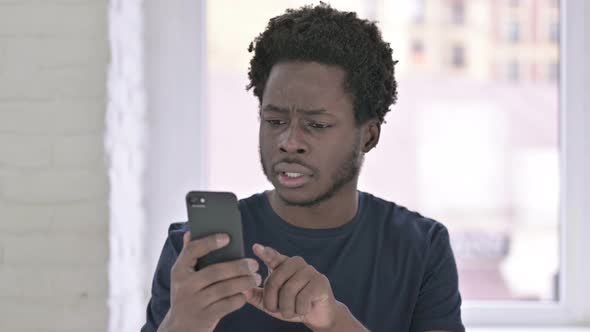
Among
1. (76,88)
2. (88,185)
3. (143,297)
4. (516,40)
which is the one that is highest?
(516,40)

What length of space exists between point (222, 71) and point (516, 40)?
2.45ft

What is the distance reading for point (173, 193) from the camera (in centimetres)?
206

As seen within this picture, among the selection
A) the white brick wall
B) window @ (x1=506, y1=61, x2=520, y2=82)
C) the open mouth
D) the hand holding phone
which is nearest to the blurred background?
window @ (x1=506, y1=61, x2=520, y2=82)

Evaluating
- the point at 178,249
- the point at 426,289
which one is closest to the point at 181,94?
the point at 178,249

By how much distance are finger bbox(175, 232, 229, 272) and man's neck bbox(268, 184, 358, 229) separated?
0.31m

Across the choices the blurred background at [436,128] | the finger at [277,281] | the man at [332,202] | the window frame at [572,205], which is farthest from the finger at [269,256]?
the window frame at [572,205]

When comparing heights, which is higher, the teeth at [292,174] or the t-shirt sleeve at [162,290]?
the teeth at [292,174]

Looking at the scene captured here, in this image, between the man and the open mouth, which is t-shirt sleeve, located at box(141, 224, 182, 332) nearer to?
the man

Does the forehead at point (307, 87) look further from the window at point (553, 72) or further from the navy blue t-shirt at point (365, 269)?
the window at point (553, 72)

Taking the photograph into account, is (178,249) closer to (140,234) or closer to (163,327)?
(163,327)

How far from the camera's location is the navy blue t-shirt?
138 centimetres

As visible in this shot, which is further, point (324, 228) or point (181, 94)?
point (181, 94)

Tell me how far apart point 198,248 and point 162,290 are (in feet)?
0.92

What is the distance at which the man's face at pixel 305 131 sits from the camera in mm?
1349
